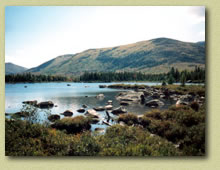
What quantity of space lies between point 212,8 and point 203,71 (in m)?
2.01

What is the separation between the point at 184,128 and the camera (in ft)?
17.5

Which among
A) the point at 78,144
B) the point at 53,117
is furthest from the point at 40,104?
the point at 78,144

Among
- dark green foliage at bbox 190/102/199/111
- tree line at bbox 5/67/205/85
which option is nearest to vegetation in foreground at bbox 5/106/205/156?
dark green foliage at bbox 190/102/199/111

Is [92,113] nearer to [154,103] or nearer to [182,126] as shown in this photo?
[154,103]

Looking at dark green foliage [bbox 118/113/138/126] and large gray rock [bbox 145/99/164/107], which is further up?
large gray rock [bbox 145/99/164/107]

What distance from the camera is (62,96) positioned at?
6.41 metres

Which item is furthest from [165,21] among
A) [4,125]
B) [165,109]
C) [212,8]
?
[4,125]

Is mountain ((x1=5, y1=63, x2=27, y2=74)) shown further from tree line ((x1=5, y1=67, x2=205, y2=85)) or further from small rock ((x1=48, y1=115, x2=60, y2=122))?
small rock ((x1=48, y1=115, x2=60, y2=122))

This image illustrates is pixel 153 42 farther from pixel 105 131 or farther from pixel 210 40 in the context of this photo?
pixel 105 131

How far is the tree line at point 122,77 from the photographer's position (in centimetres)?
586

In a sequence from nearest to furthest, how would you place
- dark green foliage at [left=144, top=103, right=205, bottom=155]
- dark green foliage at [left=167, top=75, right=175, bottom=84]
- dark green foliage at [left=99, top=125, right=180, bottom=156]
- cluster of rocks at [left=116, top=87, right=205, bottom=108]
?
dark green foliage at [left=99, top=125, right=180, bottom=156], dark green foliage at [left=144, top=103, right=205, bottom=155], cluster of rocks at [left=116, top=87, right=205, bottom=108], dark green foliage at [left=167, top=75, right=175, bottom=84]

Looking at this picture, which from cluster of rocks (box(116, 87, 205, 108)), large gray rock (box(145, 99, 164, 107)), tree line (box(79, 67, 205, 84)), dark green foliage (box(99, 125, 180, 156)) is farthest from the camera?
large gray rock (box(145, 99, 164, 107))

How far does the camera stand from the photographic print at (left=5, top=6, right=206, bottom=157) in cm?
516

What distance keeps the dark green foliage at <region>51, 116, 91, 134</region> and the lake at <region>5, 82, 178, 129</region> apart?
24 centimetres
